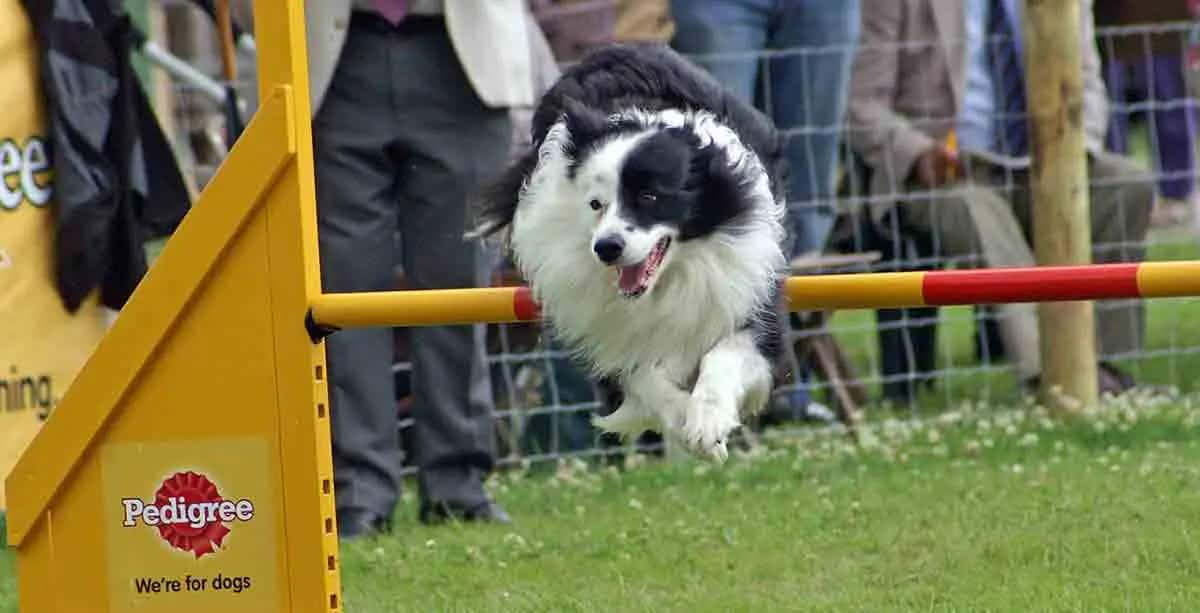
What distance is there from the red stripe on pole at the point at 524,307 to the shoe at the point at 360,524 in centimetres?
163

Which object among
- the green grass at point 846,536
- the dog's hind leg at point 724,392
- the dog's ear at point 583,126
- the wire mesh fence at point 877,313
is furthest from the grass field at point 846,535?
the dog's ear at point 583,126

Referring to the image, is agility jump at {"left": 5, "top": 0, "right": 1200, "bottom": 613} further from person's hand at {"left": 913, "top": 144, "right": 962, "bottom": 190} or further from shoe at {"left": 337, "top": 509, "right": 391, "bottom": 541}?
person's hand at {"left": 913, "top": 144, "right": 962, "bottom": 190}

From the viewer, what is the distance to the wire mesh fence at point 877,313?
7273mm

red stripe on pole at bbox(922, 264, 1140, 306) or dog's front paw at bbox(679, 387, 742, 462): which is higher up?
red stripe on pole at bbox(922, 264, 1140, 306)

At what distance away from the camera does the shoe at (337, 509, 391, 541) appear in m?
5.83

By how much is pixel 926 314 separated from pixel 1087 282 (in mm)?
4088

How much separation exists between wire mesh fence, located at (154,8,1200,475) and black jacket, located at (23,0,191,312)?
46 cm

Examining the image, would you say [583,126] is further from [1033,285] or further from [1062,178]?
[1062,178]

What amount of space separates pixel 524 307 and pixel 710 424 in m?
0.44

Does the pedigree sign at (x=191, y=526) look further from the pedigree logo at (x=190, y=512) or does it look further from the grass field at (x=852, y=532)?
the grass field at (x=852, y=532)

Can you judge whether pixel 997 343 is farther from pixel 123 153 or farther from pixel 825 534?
pixel 123 153

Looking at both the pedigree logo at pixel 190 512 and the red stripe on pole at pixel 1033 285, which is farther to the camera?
the pedigree logo at pixel 190 512

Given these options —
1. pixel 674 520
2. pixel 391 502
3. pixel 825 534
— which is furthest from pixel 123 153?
pixel 825 534

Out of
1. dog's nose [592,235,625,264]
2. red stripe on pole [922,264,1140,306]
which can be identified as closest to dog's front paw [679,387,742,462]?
dog's nose [592,235,625,264]
